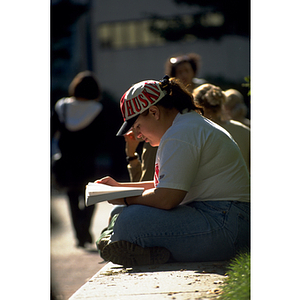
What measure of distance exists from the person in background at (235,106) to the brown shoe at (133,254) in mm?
1624

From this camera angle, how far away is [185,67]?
11.6 feet

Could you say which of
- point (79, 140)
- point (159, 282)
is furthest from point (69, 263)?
point (159, 282)

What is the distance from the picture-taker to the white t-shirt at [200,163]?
2.00 metres

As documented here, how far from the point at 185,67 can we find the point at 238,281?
83.7 inches

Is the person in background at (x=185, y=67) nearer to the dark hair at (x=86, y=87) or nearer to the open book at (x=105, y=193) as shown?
the dark hair at (x=86, y=87)

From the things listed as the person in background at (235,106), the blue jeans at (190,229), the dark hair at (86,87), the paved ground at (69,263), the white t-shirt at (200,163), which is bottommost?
the paved ground at (69,263)

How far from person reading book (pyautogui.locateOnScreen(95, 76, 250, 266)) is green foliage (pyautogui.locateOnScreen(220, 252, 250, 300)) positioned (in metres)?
0.16

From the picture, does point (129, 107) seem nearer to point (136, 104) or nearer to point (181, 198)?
point (136, 104)

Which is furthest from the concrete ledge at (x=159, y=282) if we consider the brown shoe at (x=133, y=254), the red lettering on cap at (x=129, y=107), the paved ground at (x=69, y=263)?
the paved ground at (x=69, y=263)

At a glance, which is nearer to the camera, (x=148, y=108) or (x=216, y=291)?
(x=216, y=291)
